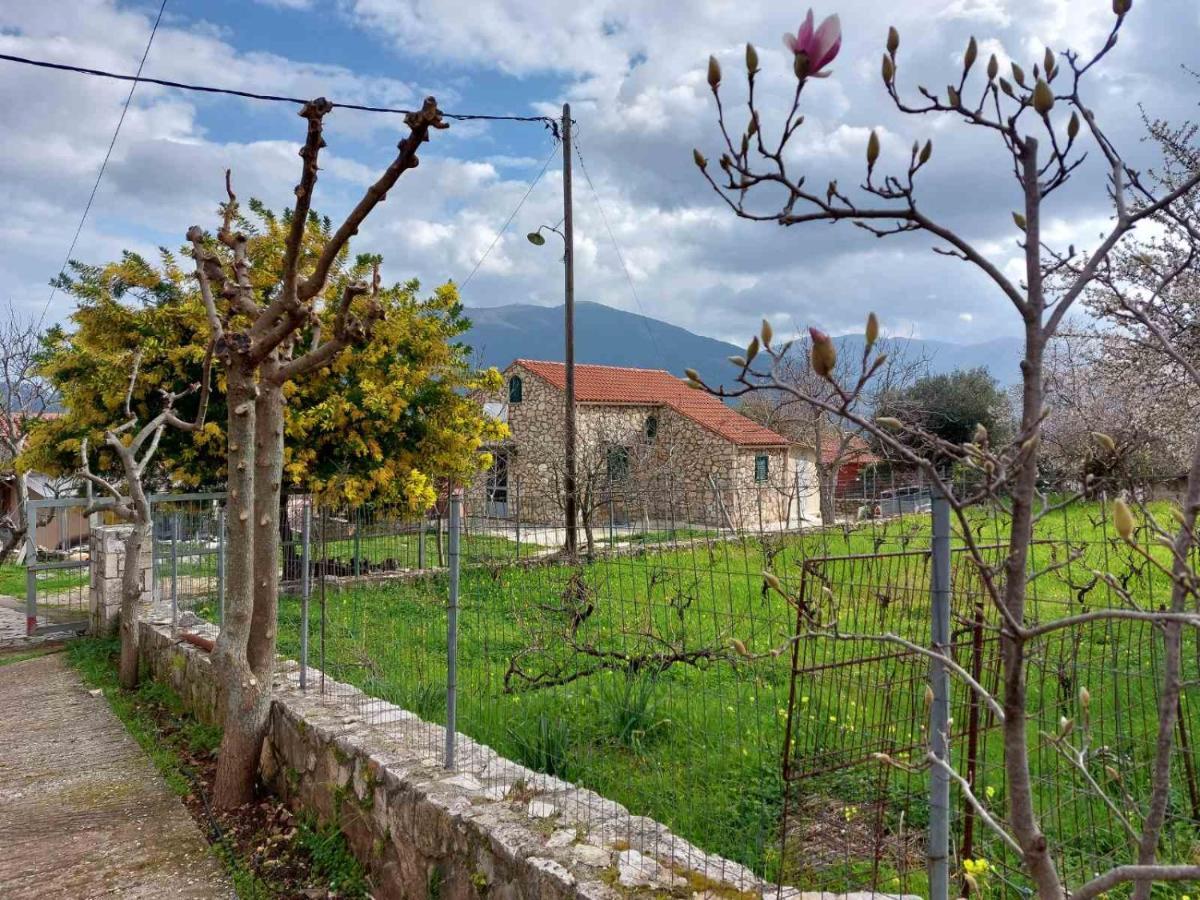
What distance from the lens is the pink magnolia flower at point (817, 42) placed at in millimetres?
1311

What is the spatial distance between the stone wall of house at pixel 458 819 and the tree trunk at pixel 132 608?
3.84 m

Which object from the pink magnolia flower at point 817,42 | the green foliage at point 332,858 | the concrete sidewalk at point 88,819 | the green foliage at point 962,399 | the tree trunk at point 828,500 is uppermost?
the green foliage at point 962,399

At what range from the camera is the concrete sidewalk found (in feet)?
14.1

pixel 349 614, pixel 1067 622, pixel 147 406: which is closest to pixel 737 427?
pixel 147 406

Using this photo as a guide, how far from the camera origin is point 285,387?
1185cm

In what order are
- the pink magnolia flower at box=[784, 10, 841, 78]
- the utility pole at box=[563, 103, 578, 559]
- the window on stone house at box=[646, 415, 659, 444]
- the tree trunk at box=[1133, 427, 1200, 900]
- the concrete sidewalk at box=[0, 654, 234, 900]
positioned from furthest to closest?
1. the window on stone house at box=[646, 415, 659, 444]
2. the utility pole at box=[563, 103, 578, 559]
3. the concrete sidewalk at box=[0, 654, 234, 900]
4. the tree trunk at box=[1133, 427, 1200, 900]
5. the pink magnolia flower at box=[784, 10, 841, 78]

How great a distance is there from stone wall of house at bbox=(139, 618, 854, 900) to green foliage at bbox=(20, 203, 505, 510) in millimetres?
6642

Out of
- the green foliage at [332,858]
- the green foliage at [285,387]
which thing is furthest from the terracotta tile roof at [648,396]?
the green foliage at [332,858]

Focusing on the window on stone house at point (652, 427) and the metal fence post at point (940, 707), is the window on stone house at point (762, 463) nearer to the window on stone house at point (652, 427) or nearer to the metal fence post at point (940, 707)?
the window on stone house at point (652, 427)

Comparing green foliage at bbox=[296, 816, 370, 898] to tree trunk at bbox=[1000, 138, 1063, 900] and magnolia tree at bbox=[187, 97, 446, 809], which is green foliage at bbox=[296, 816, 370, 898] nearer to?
magnolia tree at bbox=[187, 97, 446, 809]

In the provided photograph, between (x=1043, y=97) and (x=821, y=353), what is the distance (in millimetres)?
574

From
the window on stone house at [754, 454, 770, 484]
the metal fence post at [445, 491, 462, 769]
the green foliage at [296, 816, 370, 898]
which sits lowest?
the green foliage at [296, 816, 370, 898]

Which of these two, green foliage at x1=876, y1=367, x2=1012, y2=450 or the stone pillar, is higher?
green foliage at x1=876, y1=367, x2=1012, y2=450

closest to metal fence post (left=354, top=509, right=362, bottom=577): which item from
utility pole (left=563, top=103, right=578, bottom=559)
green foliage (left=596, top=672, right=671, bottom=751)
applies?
green foliage (left=596, top=672, right=671, bottom=751)
